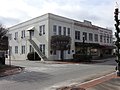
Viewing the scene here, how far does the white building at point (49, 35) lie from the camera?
37.0m

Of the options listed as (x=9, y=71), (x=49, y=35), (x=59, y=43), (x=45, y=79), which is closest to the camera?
(x=45, y=79)

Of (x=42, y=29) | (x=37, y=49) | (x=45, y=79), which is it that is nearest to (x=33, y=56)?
(x=37, y=49)

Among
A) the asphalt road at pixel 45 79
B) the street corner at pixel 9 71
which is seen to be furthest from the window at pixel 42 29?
the asphalt road at pixel 45 79

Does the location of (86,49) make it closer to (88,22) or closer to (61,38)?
(88,22)

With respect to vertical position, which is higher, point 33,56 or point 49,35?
point 49,35

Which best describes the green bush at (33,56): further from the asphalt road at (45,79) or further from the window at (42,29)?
the asphalt road at (45,79)

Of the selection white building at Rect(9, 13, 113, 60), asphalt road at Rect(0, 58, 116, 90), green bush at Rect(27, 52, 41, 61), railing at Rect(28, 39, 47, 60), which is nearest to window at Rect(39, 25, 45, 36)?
white building at Rect(9, 13, 113, 60)

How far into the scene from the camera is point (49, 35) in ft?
120

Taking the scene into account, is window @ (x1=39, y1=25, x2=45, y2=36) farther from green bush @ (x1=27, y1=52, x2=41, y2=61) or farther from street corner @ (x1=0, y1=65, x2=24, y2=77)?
street corner @ (x1=0, y1=65, x2=24, y2=77)

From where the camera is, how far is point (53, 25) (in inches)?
1470

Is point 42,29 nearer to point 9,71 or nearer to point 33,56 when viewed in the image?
point 33,56

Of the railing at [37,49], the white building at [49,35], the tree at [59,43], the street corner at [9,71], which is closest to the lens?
the street corner at [9,71]

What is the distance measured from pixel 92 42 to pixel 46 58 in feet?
51.2

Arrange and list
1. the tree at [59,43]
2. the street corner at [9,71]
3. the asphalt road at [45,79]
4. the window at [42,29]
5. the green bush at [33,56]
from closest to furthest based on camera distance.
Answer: the asphalt road at [45,79]
the street corner at [9,71]
the tree at [59,43]
the window at [42,29]
the green bush at [33,56]
